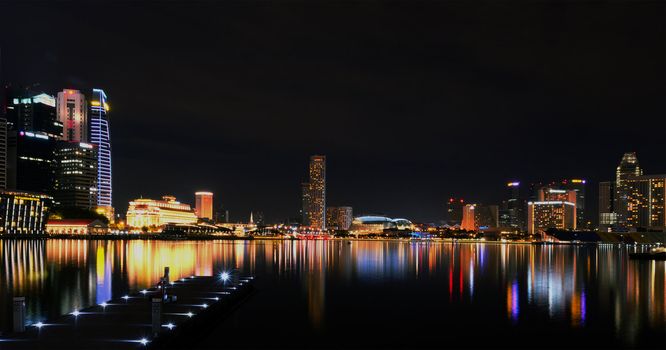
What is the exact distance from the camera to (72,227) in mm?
151125

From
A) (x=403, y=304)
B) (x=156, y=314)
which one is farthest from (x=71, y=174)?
(x=156, y=314)

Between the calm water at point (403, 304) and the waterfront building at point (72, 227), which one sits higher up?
the calm water at point (403, 304)

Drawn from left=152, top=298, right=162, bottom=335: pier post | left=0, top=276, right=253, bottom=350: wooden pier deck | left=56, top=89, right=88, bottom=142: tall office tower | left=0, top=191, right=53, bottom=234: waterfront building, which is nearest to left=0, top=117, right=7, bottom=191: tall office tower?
left=0, top=191, right=53, bottom=234: waterfront building

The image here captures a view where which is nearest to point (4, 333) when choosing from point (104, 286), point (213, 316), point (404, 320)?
point (213, 316)

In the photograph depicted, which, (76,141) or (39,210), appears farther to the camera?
(76,141)

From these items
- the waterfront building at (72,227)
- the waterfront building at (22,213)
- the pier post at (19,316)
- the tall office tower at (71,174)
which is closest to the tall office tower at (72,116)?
the tall office tower at (71,174)

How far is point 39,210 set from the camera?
461ft

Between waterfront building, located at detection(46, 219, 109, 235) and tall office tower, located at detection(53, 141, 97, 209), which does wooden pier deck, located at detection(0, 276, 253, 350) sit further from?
tall office tower, located at detection(53, 141, 97, 209)

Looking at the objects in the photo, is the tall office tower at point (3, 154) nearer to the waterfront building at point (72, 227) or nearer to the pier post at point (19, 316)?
the waterfront building at point (72, 227)

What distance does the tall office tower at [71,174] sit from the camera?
18012cm

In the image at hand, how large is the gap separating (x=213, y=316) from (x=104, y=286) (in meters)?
13.2

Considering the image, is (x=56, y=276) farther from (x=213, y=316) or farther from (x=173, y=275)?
(x=213, y=316)

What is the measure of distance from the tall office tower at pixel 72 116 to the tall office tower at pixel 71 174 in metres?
12.7

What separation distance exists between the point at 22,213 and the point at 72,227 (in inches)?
705
